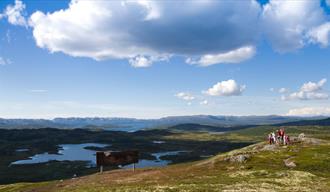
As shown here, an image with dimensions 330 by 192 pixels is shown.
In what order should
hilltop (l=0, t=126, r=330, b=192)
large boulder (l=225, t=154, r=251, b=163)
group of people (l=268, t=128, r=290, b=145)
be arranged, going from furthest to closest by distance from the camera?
group of people (l=268, t=128, r=290, b=145)
large boulder (l=225, t=154, r=251, b=163)
hilltop (l=0, t=126, r=330, b=192)

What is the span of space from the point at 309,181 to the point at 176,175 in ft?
63.9

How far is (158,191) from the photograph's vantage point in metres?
42.5

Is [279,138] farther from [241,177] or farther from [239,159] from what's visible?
[241,177]

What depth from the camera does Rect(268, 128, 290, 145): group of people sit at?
8931cm

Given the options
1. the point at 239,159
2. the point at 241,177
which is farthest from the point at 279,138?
the point at 241,177

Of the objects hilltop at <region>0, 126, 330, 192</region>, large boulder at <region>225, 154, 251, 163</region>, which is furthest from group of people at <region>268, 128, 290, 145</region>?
large boulder at <region>225, 154, 251, 163</region>

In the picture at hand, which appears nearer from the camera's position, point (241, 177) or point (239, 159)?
point (241, 177)

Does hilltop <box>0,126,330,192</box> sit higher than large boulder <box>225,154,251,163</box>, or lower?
lower

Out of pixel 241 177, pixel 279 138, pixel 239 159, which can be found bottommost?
pixel 241 177

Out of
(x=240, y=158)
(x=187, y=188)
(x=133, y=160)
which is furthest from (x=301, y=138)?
(x=187, y=188)

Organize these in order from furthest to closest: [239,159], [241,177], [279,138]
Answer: [279,138]
[239,159]
[241,177]

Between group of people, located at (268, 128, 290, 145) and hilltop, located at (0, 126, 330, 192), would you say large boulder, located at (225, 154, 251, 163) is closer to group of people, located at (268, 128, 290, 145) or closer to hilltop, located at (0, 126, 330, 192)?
hilltop, located at (0, 126, 330, 192)

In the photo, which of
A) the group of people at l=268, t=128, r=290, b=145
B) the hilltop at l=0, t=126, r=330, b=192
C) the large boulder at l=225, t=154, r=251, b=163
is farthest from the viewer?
the group of people at l=268, t=128, r=290, b=145

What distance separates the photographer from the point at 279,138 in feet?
300
